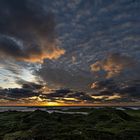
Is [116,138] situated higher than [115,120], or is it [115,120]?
[115,120]

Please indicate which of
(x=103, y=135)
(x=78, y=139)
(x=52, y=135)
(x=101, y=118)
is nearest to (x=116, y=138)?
(x=103, y=135)

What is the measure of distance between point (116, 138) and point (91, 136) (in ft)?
14.5

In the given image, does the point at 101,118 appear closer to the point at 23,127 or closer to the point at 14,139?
the point at 23,127

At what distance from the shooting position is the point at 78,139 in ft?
125

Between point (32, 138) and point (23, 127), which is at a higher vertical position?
point (23, 127)

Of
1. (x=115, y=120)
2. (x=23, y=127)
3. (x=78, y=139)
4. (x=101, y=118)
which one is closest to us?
(x=78, y=139)

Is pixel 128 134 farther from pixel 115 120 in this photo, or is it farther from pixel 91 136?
pixel 115 120

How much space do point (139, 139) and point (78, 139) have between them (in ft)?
36.4

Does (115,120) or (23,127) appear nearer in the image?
(23,127)

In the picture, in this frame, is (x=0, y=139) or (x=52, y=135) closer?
(x=52, y=135)

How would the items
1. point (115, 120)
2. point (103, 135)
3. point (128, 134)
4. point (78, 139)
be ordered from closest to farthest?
point (78, 139) → point (103, 135) → point (128, 134) → point (115, 120)

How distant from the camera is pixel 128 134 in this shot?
44.7m

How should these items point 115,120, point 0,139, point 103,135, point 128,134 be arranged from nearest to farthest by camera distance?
point 103,135 → point 128,134 → point 0,139 → point 115,120

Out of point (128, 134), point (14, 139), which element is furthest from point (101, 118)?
point (14, 139)
